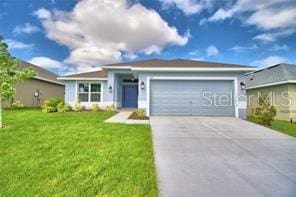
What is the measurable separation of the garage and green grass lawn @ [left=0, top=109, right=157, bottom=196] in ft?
19.7

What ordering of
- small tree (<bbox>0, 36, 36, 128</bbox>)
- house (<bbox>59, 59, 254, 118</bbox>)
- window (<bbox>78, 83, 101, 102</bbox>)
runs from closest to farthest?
small tree (<bbox>0, 36, 36, 128</bbox>) < house (<bbox>59, 59, 254, 118</bbox>) < window (<bbox>78, 83, 101, 102</bbox>)

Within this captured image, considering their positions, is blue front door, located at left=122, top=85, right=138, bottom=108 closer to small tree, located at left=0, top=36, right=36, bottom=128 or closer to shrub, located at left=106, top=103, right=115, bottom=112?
shrub, located at left=106, top=103, right=115, bottom=112

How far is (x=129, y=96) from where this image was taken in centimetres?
1948

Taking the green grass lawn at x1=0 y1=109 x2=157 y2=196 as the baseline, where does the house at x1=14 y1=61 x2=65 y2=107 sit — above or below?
above

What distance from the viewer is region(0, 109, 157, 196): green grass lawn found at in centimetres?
398

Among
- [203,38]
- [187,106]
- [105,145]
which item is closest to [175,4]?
[203,38]

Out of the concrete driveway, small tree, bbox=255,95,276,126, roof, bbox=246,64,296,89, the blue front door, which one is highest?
roof, bbox=246,64,296,89

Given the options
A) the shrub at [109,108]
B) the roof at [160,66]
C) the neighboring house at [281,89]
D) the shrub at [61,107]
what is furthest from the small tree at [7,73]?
the neighboring house at [281,89]

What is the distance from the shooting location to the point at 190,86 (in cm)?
1406

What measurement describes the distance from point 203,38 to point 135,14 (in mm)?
5939

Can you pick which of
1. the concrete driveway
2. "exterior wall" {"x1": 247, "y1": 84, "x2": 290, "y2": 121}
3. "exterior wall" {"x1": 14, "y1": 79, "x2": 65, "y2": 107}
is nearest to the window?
"exterior wall" {"x1": 14, "y1": 79, "x2": 65, "y2": 107}

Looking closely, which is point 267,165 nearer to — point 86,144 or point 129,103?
point 86,144

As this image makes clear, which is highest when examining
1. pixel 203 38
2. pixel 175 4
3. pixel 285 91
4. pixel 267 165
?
pixel 175 4

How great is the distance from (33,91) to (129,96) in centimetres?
924
